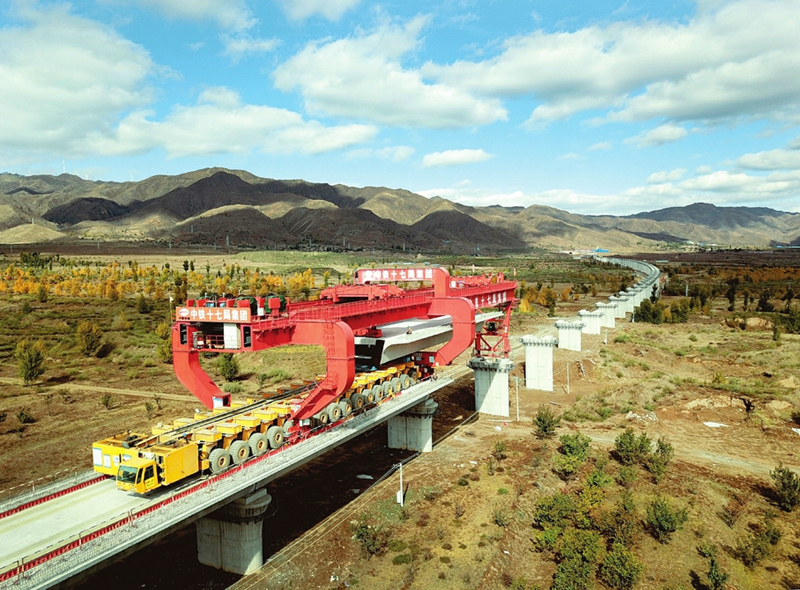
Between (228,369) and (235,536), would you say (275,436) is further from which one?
(228,369)

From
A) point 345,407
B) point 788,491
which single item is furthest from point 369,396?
point 788,491

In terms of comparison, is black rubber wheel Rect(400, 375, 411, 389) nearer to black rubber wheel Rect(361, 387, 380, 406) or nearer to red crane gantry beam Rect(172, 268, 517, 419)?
black rubber wheel Rect(361, 387, 380, 406)

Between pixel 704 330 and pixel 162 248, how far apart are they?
159m

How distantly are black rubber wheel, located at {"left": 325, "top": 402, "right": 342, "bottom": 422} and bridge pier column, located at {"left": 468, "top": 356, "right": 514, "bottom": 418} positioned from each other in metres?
16.5

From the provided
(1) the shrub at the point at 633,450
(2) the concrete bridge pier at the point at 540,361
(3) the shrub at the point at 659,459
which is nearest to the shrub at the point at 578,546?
(3) the shrub at the point at 659,459

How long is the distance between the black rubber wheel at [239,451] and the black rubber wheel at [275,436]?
1.14 m

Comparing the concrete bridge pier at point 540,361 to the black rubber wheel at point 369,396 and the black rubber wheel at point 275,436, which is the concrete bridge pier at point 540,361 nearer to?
the black rubber wheel at point 369,396

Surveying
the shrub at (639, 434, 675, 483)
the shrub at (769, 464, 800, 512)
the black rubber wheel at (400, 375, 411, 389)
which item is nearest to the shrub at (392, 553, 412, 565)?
the black rubber wheel at (400, 375, 411, 389)

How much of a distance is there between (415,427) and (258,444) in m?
13.2

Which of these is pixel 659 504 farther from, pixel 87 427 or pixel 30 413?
pixel 30 413

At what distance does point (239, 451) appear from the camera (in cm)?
1786

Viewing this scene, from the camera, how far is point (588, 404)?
37.2 metres

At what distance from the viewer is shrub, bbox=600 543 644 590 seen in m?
17.3

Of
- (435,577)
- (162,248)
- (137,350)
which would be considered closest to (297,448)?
(435,577)
